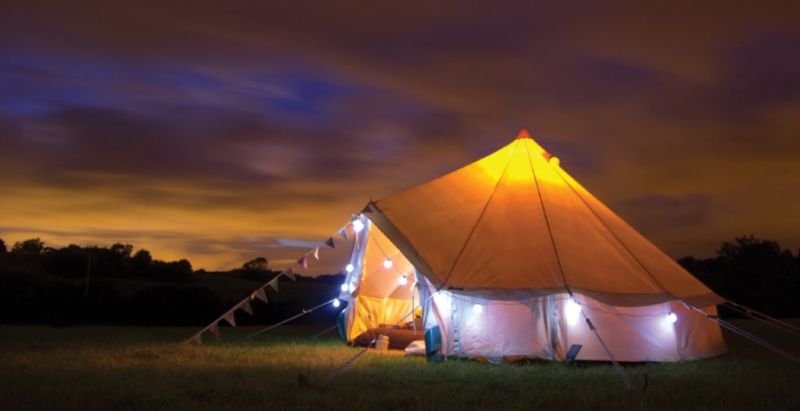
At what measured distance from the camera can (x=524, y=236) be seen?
1069 centimetres

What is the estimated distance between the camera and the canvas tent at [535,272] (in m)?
9.93

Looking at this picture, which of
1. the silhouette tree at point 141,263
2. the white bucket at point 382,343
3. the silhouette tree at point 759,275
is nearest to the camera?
the white bucket at point 382,343

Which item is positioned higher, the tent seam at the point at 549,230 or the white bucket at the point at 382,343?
the tent seam at the point at 549,230

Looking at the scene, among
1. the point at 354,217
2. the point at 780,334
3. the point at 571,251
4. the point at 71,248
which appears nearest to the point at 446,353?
the point at 571,251

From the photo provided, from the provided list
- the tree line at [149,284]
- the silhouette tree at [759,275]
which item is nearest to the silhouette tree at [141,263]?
the tree line at [149,284]

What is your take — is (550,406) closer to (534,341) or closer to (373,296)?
(534,341)

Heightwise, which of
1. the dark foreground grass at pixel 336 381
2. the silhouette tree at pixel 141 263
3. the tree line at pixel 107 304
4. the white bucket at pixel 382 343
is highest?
the silhouette tree at pixel 141 263

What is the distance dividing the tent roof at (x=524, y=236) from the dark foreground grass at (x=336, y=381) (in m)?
1.03

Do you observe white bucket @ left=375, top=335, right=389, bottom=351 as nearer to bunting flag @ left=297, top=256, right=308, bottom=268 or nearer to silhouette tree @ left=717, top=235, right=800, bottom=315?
bunting flag @ left=297, top=256, right=308, bottom=268

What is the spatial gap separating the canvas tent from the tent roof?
0.7 inches

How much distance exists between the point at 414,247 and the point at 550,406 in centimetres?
432

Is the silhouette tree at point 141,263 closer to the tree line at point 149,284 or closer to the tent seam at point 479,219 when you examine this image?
the tree line at point 149,284

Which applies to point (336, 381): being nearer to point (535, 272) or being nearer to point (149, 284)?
point (535, 272)

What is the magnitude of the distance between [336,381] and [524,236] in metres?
Result: 3.85
